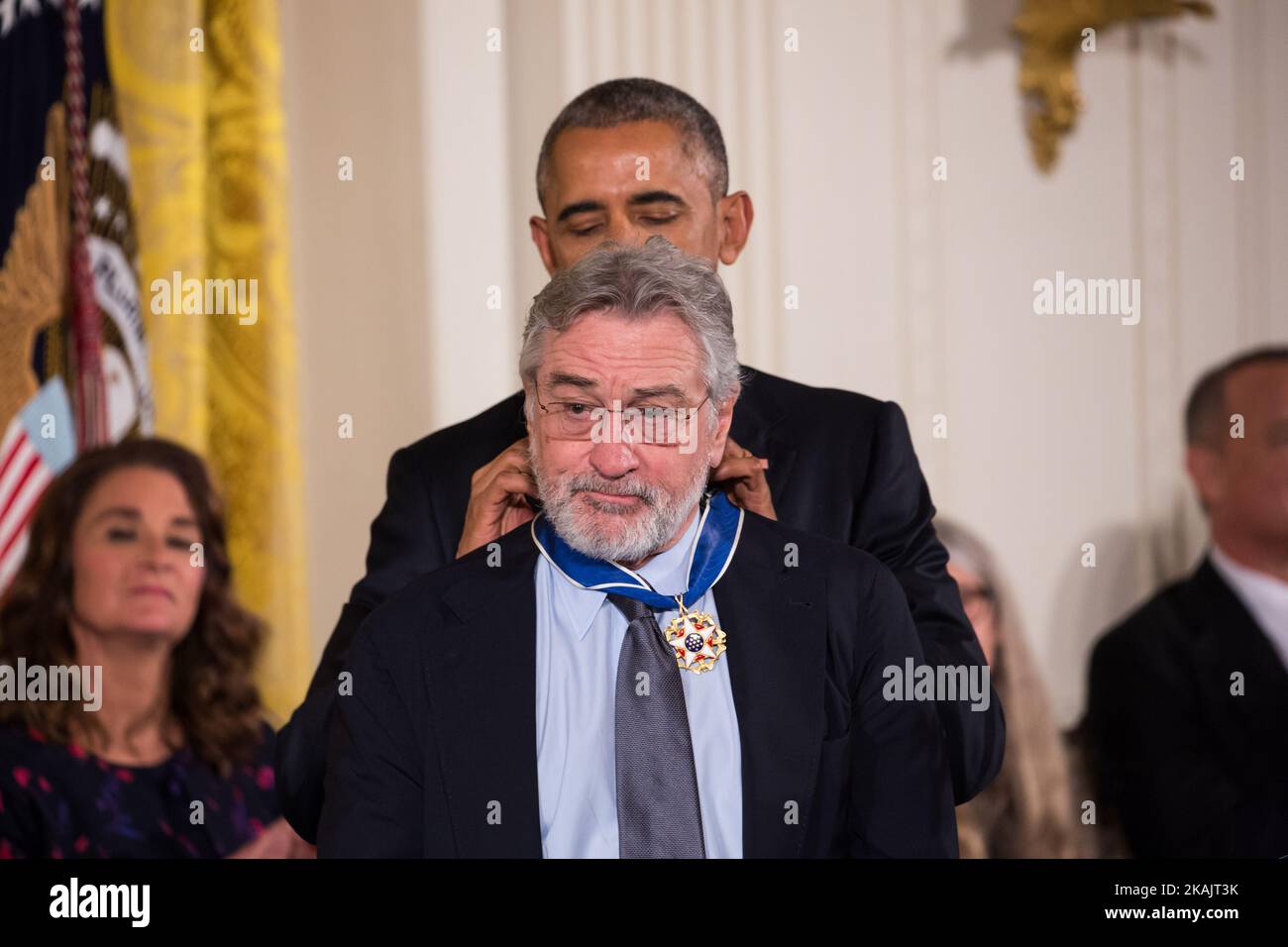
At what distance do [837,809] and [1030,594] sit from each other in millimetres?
1603

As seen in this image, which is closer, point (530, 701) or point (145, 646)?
point (530, 701)

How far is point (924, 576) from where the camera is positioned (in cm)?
253

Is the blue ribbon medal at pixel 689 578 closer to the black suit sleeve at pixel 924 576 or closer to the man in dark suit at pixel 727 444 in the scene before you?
the man in dark suit at pixel 727 444

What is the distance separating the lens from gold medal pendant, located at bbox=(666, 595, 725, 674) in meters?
2.16

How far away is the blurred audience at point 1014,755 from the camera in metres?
3.31

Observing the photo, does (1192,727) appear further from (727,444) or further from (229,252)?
(229,252)

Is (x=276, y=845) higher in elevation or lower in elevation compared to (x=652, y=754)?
lower

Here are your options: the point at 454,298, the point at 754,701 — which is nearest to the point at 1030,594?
the point at 454,298

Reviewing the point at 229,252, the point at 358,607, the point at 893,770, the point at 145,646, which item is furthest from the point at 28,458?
the point at 893,770

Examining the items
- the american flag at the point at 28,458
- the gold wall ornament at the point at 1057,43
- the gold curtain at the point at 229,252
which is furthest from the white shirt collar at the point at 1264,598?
the american flag at the point at 28,458

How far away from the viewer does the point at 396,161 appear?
11.7ft

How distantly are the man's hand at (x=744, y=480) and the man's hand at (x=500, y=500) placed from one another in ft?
0.92

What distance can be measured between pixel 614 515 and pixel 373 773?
45 cm
